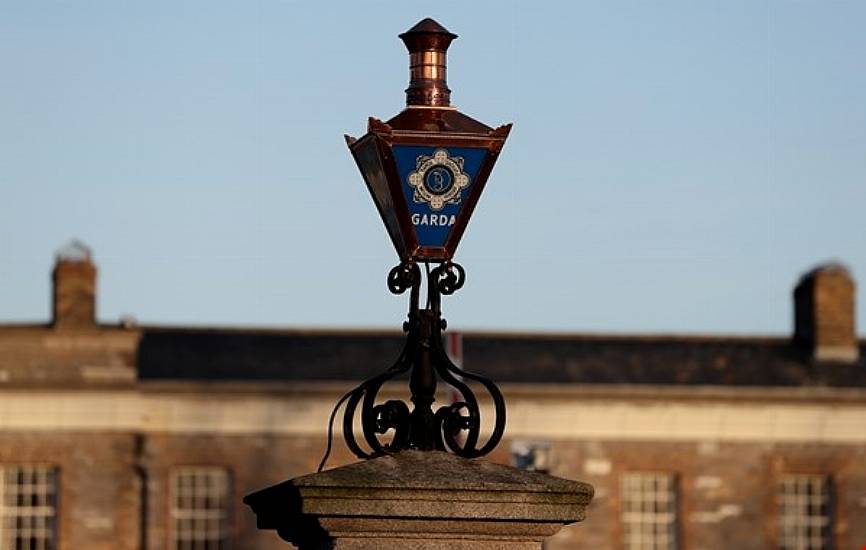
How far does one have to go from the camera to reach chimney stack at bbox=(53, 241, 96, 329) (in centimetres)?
5753

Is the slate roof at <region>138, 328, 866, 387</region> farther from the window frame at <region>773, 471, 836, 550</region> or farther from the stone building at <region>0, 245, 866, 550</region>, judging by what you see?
the window frame at <region>773, 471, 836, 550</region>

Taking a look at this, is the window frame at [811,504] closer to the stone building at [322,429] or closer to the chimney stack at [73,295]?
the stone building at [322,429]

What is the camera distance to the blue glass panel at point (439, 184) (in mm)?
9750

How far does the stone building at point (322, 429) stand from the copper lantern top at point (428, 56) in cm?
4503

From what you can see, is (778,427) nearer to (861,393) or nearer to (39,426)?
(861,393)

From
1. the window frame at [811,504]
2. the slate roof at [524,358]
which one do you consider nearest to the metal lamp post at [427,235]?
the window frame at [811,504]

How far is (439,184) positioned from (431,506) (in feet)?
3.55

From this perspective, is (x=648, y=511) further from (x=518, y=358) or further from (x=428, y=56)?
(x=428, y=56)

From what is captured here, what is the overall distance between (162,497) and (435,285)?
1851 inches

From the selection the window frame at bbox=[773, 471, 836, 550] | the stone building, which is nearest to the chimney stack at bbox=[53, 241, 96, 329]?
the stone building

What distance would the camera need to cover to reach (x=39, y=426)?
A: 56.2 meters

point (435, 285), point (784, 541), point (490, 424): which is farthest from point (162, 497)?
point (435, 285)

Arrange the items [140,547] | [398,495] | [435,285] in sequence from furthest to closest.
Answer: [140,547] < [435,285] < [398,495]

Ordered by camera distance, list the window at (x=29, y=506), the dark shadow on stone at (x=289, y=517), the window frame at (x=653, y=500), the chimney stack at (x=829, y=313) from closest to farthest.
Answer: the dark shadow on stone at (x=289, y=517), the window at (x=29, y=506), the window frame at (x=653, y=500), the chimney stack at (x=829, y=313)
